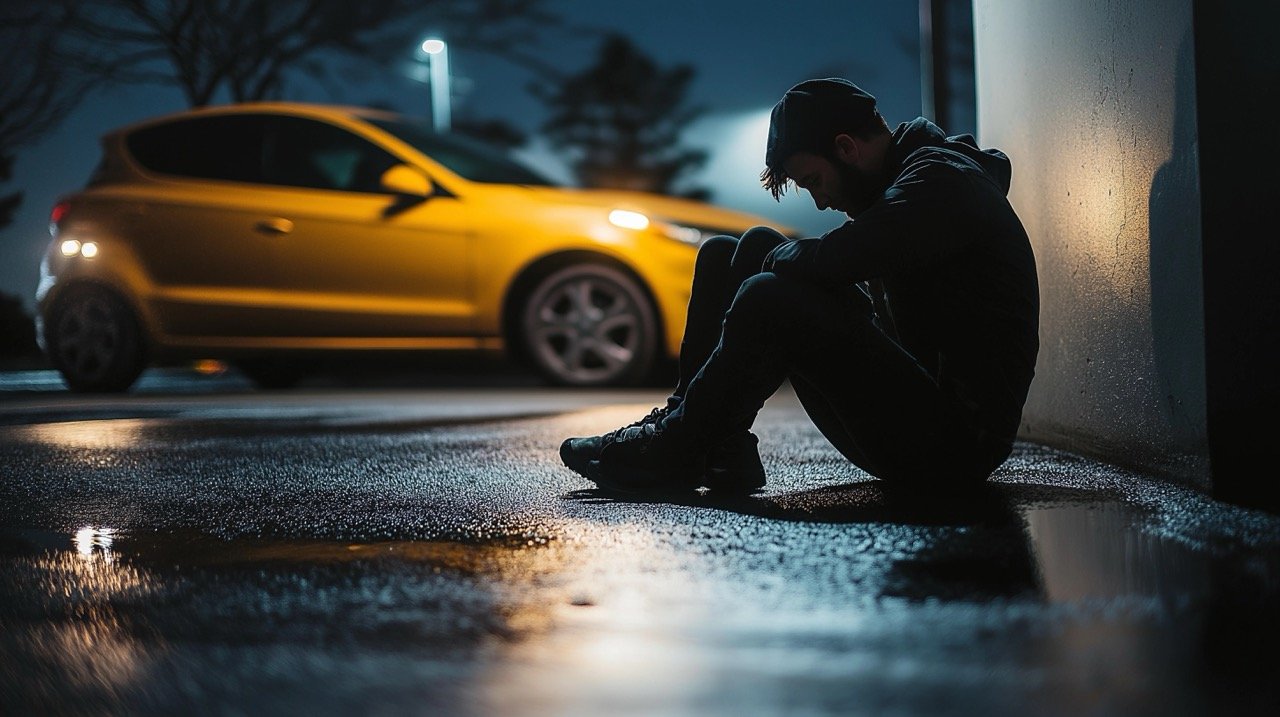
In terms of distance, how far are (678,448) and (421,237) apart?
5.44 m

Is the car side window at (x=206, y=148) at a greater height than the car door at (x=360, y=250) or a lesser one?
greater

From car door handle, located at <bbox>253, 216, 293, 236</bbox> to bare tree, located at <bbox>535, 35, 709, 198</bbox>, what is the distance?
120ft

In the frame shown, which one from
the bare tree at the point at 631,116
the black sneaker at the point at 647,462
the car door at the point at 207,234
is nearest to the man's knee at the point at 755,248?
the black sneaker at the point at 647,462

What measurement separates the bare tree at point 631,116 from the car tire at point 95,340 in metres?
36.2

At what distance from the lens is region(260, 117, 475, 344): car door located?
8570 mm

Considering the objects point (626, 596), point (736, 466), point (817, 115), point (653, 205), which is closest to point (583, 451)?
point (736, 466)

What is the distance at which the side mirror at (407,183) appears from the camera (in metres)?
8.54

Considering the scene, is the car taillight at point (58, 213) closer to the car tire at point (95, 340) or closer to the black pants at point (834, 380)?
the car tire at point (95, 340)

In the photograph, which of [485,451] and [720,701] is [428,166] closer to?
[485,451]

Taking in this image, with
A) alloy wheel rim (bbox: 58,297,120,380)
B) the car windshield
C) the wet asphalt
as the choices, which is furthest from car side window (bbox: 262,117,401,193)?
the wet asphalt

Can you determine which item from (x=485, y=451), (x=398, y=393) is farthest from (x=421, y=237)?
(x=485, y=451)

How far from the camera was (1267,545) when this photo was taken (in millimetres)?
2719

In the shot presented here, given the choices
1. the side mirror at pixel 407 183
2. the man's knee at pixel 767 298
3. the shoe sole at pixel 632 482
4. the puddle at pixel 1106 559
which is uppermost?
the side mirror at pixel 407 183

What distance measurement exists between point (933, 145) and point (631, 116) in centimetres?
4401
